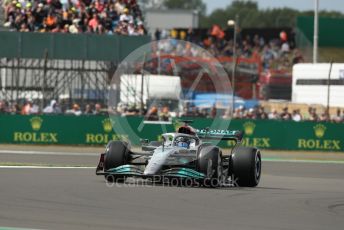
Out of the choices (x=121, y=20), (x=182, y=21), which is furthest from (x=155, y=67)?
(x=182, y=21)

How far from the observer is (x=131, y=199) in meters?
12.5

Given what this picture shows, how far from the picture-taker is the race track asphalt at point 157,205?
10102 millimetres

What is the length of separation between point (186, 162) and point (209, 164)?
499 mm

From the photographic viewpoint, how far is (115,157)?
1559 centimetres

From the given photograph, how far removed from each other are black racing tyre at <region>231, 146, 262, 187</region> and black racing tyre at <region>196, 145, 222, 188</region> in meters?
A: 0.53

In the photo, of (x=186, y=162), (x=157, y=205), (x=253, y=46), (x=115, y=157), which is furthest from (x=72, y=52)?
(x=253, y=46)

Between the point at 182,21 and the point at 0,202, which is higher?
the point at 182,21

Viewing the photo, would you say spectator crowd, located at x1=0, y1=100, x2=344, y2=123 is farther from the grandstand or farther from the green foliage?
the green foliage

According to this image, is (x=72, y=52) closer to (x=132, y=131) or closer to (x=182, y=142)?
(x=132, y=131)

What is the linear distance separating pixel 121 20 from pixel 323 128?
33.4 feet

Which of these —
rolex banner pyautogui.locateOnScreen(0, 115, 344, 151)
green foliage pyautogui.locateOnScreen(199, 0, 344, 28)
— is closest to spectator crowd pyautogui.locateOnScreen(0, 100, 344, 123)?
rolex banner pyautogui.locateOnScreen(0, 115, 344, 151)

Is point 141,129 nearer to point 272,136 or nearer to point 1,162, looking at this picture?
point 272,136

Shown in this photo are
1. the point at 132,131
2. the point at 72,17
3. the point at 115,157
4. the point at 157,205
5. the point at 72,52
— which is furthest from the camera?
the point at 72,17

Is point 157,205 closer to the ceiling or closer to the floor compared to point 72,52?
closer to the floor
